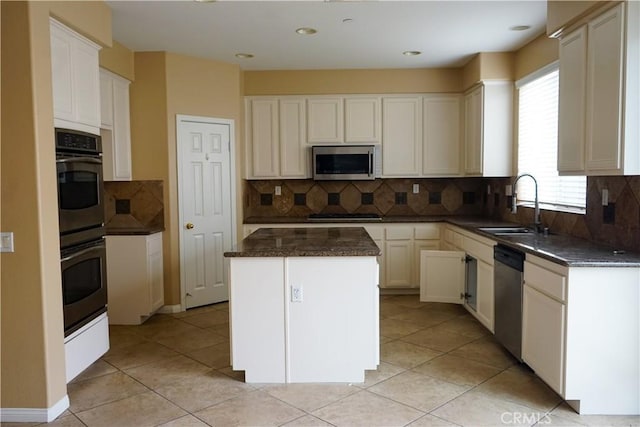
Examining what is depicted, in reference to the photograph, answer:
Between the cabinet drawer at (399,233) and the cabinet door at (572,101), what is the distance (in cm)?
232

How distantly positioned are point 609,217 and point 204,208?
375cm

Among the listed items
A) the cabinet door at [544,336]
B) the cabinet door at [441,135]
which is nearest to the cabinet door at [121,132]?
the cabinet door at [441,135]

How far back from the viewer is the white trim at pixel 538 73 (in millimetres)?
3963

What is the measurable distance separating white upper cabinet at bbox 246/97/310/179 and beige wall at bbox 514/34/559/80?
2.42 meters

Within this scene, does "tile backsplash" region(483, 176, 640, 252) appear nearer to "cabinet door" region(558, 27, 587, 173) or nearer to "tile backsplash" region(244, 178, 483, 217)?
"cabinet door" region(558, 27, 587, 173)

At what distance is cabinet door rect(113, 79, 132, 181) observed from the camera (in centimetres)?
454

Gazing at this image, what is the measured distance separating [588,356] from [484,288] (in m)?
1.47

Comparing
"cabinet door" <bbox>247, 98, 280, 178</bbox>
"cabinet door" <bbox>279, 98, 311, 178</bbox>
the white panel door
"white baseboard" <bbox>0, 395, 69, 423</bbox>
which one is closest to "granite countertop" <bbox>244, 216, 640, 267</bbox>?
"cabinet door" <bbox>279, 98, 311, 178</bbox>

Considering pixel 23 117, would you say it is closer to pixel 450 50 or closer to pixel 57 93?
pixel 57 93

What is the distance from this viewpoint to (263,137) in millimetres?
5730

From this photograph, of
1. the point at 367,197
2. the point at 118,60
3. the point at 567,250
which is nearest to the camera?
the point at 567,250

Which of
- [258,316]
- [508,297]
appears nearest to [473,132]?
[508,297]

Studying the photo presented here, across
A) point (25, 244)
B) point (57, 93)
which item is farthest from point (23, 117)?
point (25, 244)

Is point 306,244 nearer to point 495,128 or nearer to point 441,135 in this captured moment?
point 495,128
